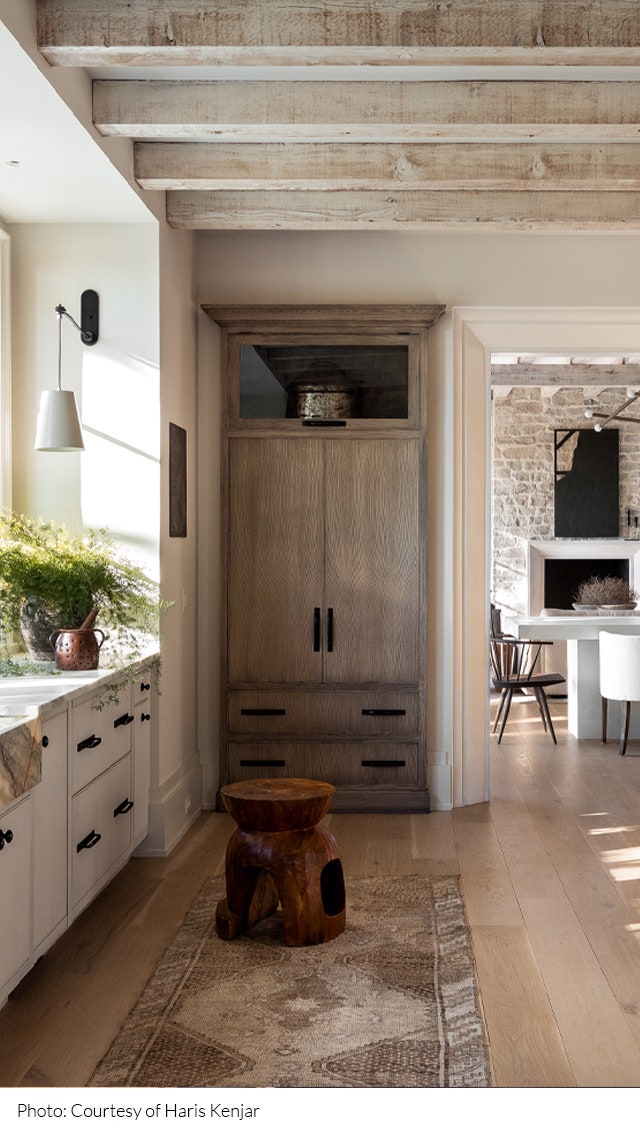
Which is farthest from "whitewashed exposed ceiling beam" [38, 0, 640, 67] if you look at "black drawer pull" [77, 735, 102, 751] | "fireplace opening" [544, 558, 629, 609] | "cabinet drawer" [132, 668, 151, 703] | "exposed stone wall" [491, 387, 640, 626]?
"fireplace opening" [544, 558, 629, 609]

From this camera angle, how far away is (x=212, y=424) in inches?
221

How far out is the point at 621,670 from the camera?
6715 mm

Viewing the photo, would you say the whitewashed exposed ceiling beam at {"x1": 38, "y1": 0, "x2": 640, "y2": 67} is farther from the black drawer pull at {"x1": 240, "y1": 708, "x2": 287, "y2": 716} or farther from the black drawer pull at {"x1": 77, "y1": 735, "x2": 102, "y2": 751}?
the black drawer pull at {"x1": 240, "y1": 708, "x2": 287, "y2": 716}

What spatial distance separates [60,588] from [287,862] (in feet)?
4.36

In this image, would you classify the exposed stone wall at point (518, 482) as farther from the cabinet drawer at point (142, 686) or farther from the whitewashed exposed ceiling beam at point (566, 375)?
the cabinet drawer at point (142, 686)

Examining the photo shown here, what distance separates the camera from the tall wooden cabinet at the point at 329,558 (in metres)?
5.39

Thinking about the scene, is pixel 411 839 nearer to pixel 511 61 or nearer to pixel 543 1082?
pixel 543 1082

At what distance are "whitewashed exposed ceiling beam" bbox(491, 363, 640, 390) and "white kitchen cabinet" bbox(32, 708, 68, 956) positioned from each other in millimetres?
6913

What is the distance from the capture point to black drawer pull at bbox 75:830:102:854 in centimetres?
343

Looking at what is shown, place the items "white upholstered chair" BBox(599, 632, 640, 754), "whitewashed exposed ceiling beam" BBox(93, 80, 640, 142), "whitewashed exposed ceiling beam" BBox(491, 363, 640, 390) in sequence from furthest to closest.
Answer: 1. "whitewashed exposed ceiling beam" BBox(491, 363, 640, 390)
2. "white upholstered chair" BBox(599, 632, 640, 754)
3. "whitewashed exposed ceiling beam" BBox(93, 80, 640, 142)

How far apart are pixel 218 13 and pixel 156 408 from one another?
1815 mm

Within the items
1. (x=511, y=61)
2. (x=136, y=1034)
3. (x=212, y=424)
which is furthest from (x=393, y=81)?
(x=136, y=1034)

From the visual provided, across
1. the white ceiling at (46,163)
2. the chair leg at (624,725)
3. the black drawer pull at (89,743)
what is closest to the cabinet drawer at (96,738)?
the black drawer pull at (89,743)

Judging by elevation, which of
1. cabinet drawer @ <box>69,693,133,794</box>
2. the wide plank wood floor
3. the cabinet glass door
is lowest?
the wide plank wood floor
